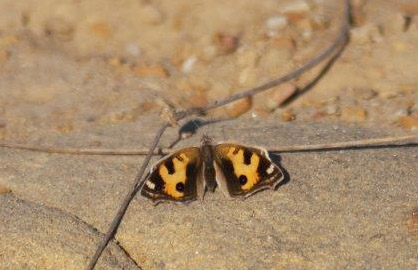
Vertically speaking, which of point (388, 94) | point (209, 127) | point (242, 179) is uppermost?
point (242, 179)

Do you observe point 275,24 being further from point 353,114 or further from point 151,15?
point 353,114

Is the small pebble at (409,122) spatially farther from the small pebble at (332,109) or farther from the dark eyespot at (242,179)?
the dark eyespot at (242,179)

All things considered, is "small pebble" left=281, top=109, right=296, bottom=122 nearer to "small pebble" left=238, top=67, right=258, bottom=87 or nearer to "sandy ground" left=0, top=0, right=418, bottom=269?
"sandy ground" left=0, top=0, right=418, bottom=269

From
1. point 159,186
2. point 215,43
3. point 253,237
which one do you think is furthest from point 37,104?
point 253,237

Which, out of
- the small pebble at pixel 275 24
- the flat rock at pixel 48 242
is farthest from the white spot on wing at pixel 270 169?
the small pebble at pixel 275 24

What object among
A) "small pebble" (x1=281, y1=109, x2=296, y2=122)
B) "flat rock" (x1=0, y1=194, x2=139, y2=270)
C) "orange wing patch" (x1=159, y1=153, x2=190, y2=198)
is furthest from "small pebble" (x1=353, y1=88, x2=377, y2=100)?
"flat rock" (x1=0, y1=194, x2=139, y2=270)

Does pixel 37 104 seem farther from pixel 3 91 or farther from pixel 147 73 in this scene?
pixel 147 73

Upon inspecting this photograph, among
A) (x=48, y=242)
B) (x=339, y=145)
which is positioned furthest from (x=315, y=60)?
(x=48, y=242)
